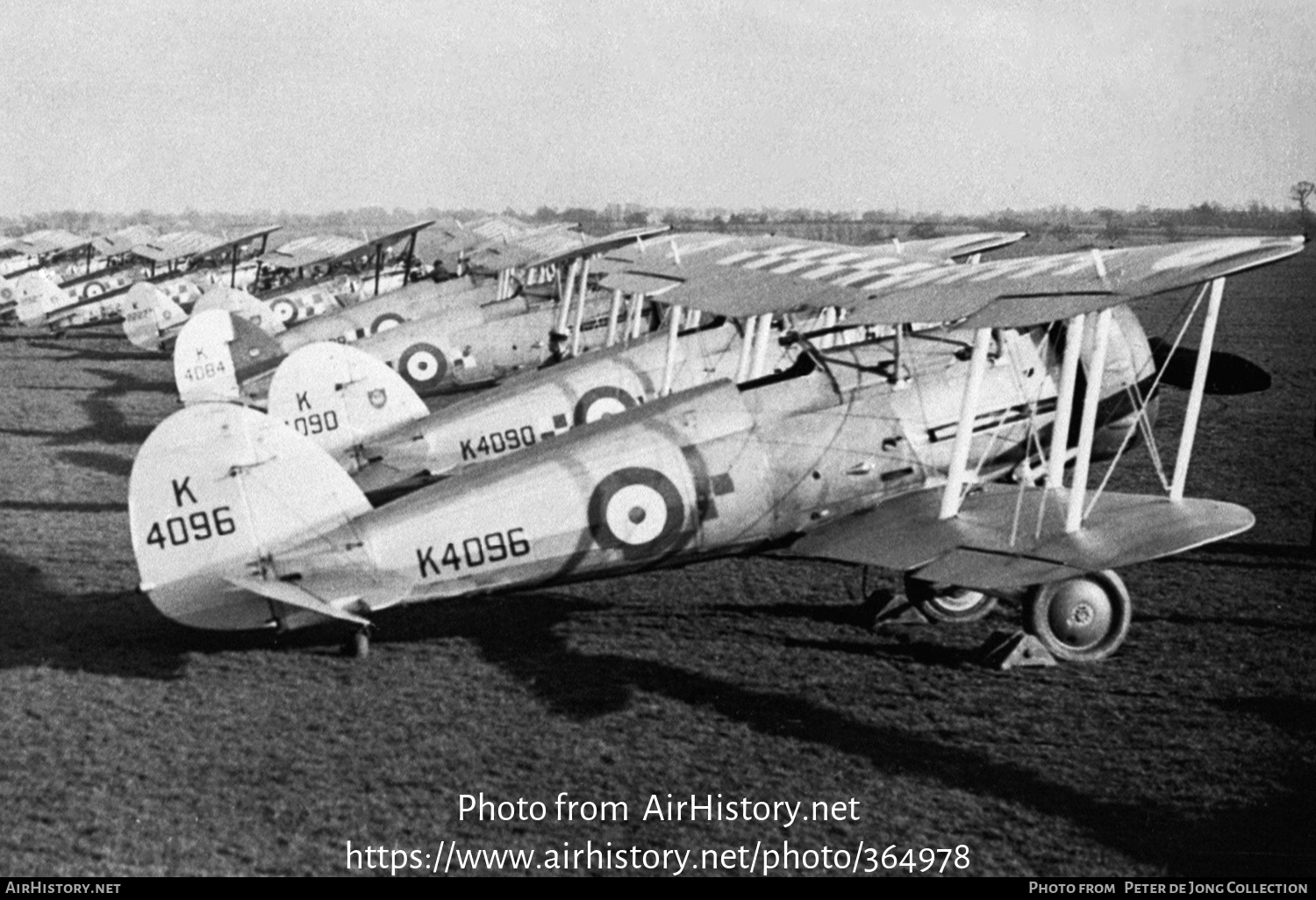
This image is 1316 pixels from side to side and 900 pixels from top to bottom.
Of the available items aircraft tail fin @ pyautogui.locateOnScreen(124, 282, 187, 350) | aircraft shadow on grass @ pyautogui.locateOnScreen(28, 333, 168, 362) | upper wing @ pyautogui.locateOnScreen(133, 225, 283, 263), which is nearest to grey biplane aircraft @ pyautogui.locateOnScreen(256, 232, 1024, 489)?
aircraft tail fin @ pyautogui.locateOnScreen(124, 282, 187, 350)

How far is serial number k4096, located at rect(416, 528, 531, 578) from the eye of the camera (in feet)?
22.2

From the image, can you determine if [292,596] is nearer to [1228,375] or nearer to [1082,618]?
[1082,618]

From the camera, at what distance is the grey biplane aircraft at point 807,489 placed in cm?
635

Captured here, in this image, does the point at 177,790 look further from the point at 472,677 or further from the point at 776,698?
the point at 776,698

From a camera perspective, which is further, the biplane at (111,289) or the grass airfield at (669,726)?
the biplane at (111,289)

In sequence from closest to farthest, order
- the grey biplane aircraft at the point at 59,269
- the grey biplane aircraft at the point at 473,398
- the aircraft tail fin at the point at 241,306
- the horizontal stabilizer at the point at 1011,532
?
the horizontal stabilizer at the point at 1011,532 < the grey biplane aircraft at the point at 473,398 < the aircraft tail fin at the point at 241,306 < the grey biplane aircraft at the point at 59,269

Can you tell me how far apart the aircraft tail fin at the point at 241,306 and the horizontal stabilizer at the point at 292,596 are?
1699 centimetres

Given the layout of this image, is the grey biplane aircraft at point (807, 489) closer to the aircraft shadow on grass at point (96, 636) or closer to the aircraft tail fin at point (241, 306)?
the aircraft shadow on grass at point (96, 636)

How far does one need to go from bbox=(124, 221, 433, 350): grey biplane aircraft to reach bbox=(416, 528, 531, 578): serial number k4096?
14483mm

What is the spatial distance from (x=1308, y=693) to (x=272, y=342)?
1485 cm

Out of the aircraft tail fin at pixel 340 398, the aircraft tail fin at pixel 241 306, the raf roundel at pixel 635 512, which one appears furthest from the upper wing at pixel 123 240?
the raf roundel at pixel 635 512

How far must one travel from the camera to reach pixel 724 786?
5.29 meters

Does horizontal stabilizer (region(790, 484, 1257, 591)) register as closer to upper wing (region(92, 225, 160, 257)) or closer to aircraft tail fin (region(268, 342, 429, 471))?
aircraft tail fin (region(268, 342, 429, 471))

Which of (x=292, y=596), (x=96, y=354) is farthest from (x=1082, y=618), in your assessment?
(x=96, y=354)
